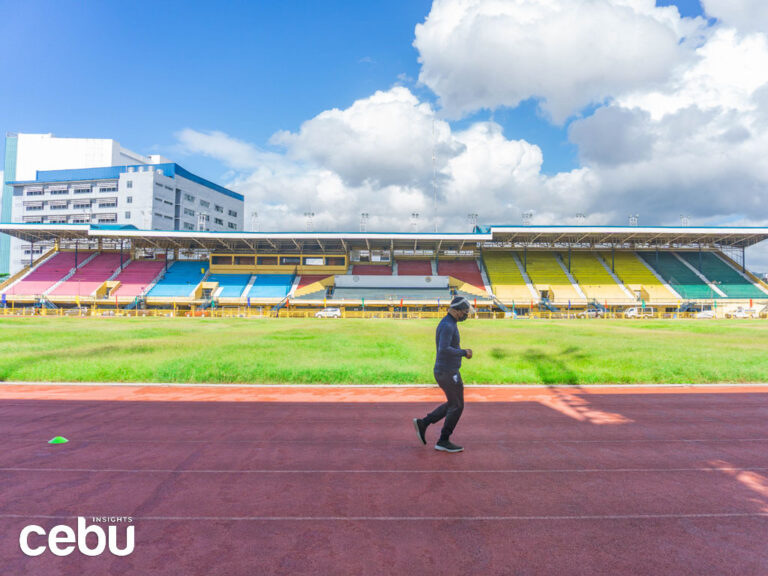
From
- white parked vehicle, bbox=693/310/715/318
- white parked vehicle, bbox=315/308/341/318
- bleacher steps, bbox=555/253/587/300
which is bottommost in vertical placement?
white parked vehicle, bbox=315/308/341/318

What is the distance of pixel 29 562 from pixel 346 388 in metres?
8.07

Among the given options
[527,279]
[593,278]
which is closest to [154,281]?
[527,279]

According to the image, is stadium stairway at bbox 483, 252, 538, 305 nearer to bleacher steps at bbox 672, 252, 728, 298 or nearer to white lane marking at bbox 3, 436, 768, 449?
bleacher steps at bbox 672, 252, 728, 298

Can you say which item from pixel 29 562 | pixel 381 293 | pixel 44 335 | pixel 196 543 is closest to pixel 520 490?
pixel 196 543

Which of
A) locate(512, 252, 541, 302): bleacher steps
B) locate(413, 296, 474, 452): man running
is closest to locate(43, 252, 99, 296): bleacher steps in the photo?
locate(512, 252, 541, 302): bleacher steps

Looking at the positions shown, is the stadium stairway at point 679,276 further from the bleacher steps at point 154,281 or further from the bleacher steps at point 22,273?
the bleacher steps at point 22,273

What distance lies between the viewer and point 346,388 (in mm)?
11250

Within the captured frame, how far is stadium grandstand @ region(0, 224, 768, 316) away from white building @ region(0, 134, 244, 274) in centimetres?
1758

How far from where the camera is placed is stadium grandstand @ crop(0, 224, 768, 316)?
48375mm

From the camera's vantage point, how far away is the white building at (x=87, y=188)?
7362cm

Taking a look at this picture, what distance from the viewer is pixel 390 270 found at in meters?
56.2

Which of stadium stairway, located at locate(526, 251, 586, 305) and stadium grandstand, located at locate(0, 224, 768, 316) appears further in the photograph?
stadium stairway, located at locate(526, 251, 586, 305)

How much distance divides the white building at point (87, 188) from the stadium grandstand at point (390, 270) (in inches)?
692

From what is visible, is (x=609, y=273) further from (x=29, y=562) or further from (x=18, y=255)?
(x=18, y=255)
